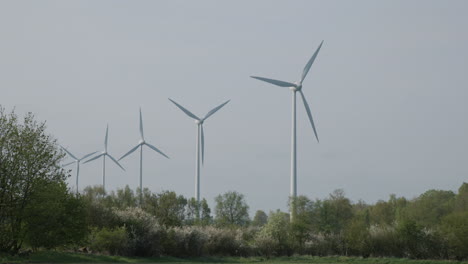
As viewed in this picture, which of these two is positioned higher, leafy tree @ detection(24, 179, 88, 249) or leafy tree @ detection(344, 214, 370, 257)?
leafy tree @ detection(24, 179, 88, 249)

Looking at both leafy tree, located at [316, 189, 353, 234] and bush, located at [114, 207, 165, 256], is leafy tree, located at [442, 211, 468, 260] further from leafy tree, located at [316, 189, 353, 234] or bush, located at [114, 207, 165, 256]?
bush, located at [114, 207, 165, 256]

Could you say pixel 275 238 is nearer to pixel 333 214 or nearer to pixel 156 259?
pixel 333 214

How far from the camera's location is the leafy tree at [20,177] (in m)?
42.5

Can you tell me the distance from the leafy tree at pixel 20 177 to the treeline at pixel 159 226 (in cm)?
6

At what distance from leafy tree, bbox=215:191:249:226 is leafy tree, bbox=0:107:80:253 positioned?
5929cm

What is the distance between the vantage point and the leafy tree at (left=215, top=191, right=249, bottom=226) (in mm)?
101438

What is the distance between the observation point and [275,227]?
65.2 metres

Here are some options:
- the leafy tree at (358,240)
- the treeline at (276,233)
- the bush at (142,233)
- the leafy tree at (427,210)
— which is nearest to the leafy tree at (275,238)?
the treeline at (276,233)

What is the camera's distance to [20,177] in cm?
4259

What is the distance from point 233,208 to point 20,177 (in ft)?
→ 202

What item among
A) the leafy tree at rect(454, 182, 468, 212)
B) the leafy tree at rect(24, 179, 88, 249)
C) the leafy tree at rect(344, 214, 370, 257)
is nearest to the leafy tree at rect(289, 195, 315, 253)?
the leafy tree at rect(344, 214, 370, 257)

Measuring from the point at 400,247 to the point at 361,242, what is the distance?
11.1 ft

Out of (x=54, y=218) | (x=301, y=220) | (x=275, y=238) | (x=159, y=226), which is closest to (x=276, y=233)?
(x=275, y=238)

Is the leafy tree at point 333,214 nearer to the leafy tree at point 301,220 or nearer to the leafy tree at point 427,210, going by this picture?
the leafy tree at point 301,220
